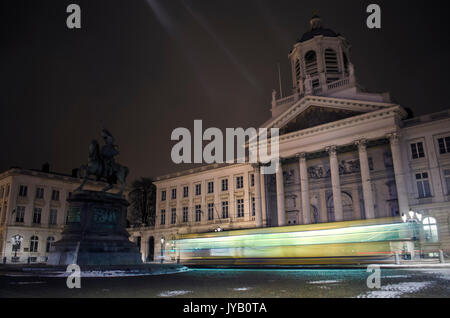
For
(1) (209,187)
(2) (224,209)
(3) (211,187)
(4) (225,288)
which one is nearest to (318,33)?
(3) (211,187)

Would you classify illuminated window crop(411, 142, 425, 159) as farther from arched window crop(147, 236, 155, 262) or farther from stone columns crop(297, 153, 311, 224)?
arched window crop(147, 236, 155, 262)

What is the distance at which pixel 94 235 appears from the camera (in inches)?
644

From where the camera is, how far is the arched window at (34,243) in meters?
51.4

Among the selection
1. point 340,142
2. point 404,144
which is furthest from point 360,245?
point 404,144

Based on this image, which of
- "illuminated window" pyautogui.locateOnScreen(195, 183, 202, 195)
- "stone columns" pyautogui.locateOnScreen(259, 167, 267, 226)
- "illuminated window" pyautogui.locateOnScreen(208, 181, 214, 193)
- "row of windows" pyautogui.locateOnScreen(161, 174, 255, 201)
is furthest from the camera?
"illuminated window" pyautogui.locateOnScreen(195, 183, 202, 195)

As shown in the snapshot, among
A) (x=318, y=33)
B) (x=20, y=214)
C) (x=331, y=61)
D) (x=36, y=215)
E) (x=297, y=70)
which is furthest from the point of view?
(x=36, y=215)

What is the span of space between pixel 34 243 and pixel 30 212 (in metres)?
4.78

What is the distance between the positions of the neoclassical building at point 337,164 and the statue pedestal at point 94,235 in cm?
2252

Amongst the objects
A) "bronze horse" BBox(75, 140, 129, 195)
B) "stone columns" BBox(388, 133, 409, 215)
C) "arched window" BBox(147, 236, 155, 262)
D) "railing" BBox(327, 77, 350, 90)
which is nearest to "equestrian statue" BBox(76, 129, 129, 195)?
"bronze horse" BBox(75, 140, 129, 195)

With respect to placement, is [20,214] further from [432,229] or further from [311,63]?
[432,229]

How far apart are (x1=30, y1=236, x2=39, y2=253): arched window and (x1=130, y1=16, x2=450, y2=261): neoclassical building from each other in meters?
19.3

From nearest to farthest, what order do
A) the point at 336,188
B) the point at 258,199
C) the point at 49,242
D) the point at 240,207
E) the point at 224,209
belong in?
the point at 336,188
the point at 258,199
the point at 240,207
the point at 224,209
the point at 49,242

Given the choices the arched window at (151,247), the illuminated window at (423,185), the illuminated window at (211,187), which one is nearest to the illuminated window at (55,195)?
the arched window at (151,247)

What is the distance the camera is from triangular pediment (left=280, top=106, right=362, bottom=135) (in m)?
35.9
